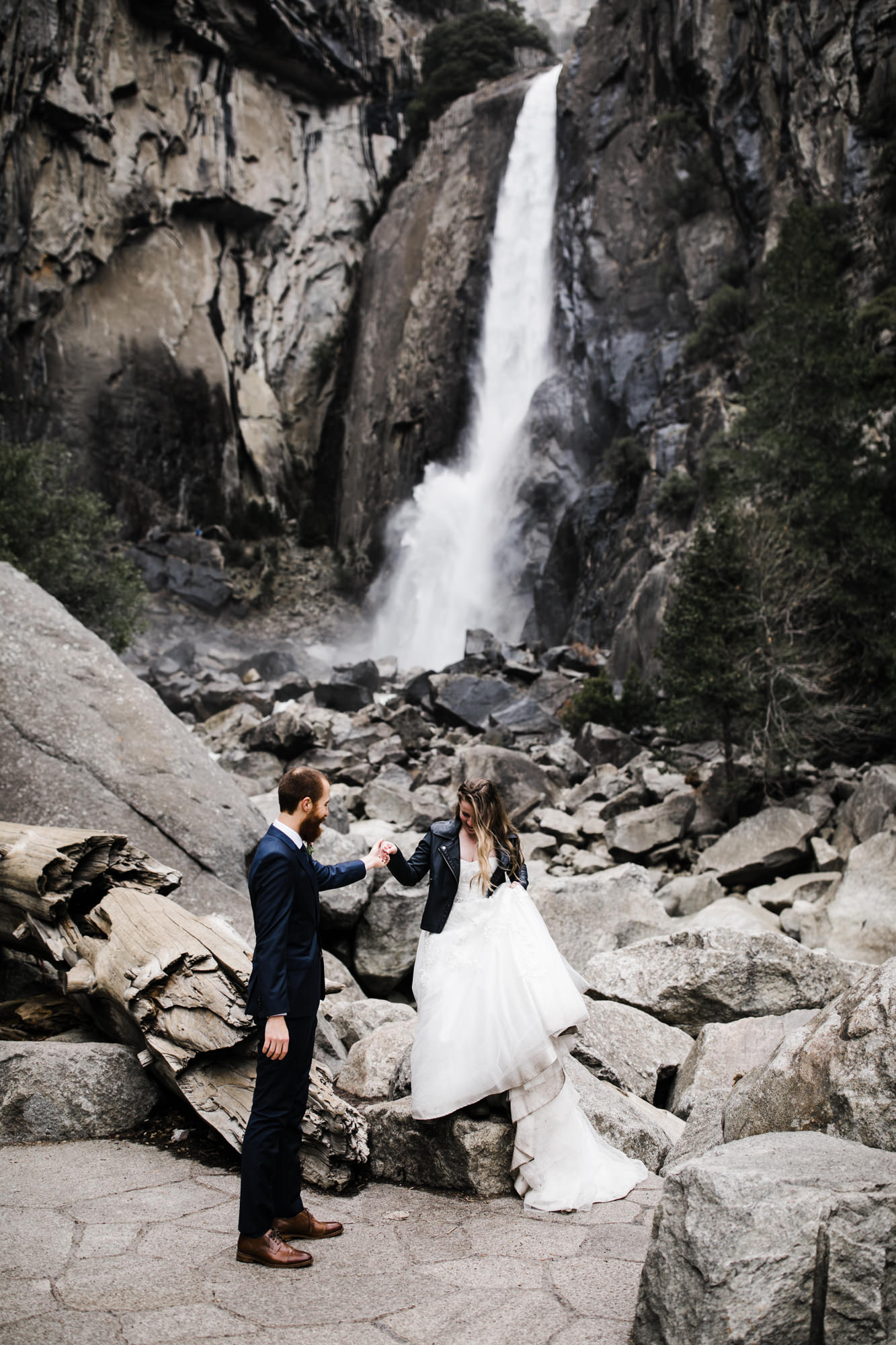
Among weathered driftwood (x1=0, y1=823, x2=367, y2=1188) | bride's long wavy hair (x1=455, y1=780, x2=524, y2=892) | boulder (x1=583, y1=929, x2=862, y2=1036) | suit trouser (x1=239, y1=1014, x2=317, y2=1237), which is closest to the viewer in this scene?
suit trouser (x1=239, y1=1014, x2=317, y2=1237)

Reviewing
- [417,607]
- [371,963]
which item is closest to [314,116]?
[417,607]

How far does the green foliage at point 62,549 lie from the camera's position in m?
18.8

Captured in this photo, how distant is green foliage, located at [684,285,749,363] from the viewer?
23906 mm

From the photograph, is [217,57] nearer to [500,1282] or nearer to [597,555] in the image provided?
[597,555]

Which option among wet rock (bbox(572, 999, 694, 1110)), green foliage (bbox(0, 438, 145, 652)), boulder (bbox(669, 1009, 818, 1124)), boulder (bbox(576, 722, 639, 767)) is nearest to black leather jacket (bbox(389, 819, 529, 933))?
wet rock (bbox(572, 999, 694, 1110))

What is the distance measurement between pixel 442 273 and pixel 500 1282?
130 ft

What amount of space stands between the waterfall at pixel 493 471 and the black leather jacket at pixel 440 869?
27.1 meters

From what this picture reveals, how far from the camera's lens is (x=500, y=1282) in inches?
94.6

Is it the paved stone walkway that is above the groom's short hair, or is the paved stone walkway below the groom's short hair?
below

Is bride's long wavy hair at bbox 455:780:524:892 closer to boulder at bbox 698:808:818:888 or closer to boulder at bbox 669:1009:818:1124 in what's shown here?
boulder at bbox 669:1009:818:1124

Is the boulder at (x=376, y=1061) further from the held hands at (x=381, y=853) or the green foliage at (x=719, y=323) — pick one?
the green foliage at (x=719, y=323)

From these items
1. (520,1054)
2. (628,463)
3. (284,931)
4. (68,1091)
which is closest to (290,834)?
(284,931)

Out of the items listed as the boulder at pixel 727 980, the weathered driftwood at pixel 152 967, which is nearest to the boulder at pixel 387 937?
the boulder at pixel 727 980

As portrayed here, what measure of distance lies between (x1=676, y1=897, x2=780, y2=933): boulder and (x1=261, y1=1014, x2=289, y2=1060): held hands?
5.02 m
